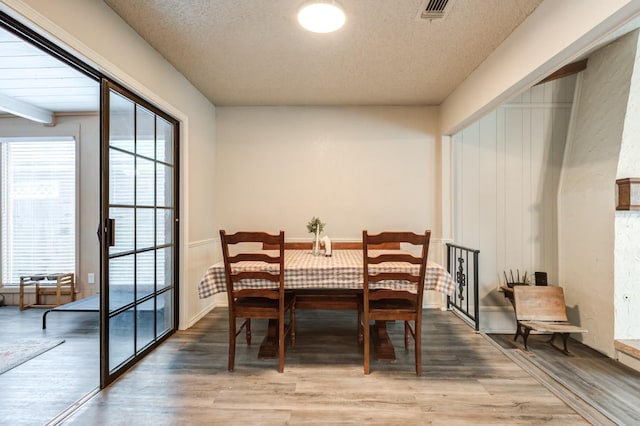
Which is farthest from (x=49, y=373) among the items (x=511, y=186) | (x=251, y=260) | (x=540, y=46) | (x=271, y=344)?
(x=511, y=186)

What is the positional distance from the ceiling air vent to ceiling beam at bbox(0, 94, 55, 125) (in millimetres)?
4232

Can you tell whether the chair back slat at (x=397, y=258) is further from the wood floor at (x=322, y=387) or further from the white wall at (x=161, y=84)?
the white wall at (x=161, y=84)

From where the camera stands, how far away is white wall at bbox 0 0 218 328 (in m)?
1.54

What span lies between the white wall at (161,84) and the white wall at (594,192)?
3895 mm

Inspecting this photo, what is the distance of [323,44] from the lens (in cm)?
234

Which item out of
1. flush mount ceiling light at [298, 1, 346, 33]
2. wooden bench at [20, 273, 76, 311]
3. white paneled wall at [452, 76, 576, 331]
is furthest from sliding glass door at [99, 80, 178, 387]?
white paneled wall at [452, 76, 576, 331]

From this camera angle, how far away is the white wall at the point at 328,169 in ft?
12.0

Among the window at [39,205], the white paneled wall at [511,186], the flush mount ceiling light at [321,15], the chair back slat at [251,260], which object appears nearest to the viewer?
the flush mount ceiling light at [321,15]

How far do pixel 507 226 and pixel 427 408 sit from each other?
2633 millimetres

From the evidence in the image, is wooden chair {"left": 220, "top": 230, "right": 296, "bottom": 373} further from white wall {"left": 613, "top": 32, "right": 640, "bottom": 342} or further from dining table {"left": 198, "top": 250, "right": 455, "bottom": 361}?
white wall {"left": 613, "top": 32, "right": 640, "bottom": 342}

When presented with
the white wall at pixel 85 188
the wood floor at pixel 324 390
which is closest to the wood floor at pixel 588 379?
the wood floor at pixel 324 390

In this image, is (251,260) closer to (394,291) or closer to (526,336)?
(394,291)

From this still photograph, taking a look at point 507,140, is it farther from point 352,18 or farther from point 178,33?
point 178,33

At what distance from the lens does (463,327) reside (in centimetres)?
292
